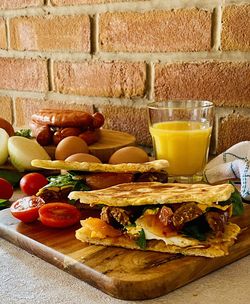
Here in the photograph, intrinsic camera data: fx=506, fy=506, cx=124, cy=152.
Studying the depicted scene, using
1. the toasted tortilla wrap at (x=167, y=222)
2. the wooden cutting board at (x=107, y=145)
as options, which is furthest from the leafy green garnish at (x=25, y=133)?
the toasted tortilla wrap at (x=167, y=222)

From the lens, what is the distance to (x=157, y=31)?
3.92 ft

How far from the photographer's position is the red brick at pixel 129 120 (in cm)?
128

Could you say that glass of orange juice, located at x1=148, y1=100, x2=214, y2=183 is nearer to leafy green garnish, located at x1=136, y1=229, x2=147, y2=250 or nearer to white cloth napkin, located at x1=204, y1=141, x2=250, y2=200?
white cloth napkin, located at x1=204, y1=141, x2=250, y2=200

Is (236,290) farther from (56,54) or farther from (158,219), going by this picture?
(56,54)

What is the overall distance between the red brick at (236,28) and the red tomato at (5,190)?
536mm

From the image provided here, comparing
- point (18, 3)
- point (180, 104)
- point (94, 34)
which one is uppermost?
point (18, 3)

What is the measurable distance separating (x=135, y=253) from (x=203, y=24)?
63 centimetres

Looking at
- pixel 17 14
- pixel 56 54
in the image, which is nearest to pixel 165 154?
pixel 56 54

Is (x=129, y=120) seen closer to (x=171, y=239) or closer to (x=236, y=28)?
(x=236, y=28)

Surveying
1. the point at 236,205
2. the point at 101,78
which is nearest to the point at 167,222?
the point at 236,205

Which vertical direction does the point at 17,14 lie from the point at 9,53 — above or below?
above

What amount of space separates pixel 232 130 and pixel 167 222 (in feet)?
1.68

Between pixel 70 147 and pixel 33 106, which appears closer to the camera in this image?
pixel 70 147

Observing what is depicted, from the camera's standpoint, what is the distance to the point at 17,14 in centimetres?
157
